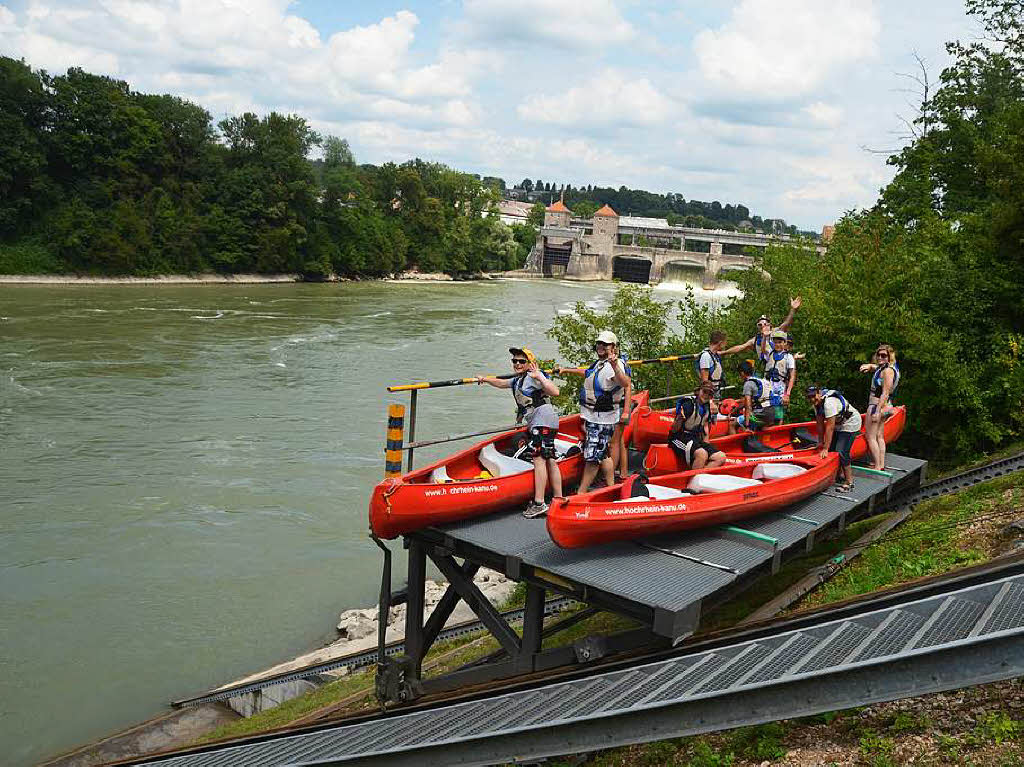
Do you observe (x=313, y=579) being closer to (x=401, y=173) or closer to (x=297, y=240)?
(x=297, y=240)

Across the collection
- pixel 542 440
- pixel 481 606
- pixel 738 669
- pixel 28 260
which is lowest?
pixel 481 606

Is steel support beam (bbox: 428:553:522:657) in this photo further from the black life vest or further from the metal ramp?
the black life vest

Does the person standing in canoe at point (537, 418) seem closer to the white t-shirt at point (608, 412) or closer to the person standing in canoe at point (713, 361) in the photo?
the white t-shirt at point (608, 412)

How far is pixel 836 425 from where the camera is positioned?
8656 millimetres

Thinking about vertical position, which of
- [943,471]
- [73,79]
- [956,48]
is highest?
[73,79]

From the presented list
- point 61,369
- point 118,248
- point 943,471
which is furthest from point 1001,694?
point 118,248

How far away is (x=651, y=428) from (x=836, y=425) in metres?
2.39

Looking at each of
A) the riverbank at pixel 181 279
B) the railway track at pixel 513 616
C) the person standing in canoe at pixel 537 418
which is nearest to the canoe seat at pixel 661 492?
the person standing in canoe at pixel 537 418

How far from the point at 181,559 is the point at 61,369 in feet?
51.3

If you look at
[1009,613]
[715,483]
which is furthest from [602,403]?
[1009,613]

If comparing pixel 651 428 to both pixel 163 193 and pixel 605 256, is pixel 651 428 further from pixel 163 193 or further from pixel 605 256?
pixel 605 256

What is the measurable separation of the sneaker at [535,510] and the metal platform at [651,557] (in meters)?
0.07

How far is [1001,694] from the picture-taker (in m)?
4.15

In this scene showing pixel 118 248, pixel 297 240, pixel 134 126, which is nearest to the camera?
pixel 118 248
